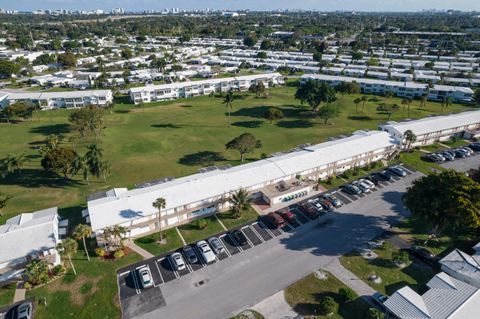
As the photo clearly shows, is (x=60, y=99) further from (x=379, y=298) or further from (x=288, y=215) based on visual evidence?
(x=379, y=298)

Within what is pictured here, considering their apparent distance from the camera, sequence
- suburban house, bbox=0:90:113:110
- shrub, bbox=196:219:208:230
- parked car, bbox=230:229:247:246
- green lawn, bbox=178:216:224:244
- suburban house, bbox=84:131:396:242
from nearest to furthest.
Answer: parked car, bbox=230:229:247:246
green lawn, bbox=178:216:224:244
suburban house, bbox=84:131:396:242
shrub, bbox=196:219:208:230
suburban house, bbox=0:90:113:110

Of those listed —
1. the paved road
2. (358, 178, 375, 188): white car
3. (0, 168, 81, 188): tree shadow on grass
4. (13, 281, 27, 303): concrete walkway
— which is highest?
(0, 168, 81, 188): tree shadow on grass

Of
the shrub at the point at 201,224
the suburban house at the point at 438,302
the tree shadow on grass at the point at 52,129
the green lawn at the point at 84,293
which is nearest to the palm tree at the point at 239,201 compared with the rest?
the shrub at the point at 201,224

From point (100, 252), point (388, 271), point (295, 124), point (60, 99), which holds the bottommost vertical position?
point (388, 271)

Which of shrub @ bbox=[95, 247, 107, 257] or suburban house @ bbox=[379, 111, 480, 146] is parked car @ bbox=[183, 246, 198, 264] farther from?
suburban house @ bbox=[379, 111, 480, 146]

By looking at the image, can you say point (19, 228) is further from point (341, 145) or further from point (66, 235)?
point (341, 145)

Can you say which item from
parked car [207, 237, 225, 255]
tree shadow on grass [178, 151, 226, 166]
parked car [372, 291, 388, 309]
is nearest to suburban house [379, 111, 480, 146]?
tree shadow on grass [178, 151, 226, 166]

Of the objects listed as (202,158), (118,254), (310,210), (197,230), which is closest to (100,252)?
(118,254)
